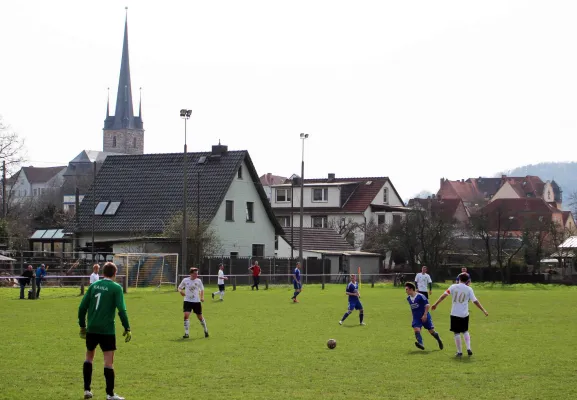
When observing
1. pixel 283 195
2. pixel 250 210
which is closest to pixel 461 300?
pixel 250 210

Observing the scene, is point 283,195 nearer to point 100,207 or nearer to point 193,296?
point 100,207

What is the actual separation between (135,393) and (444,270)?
59636mm

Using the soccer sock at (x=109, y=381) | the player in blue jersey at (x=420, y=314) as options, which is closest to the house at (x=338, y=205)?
the player in blue jersey at (x=420, y=314)

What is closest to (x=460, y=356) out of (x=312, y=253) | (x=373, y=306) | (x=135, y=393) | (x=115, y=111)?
(x=135, y=393)

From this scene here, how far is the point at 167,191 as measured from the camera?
61.9 m

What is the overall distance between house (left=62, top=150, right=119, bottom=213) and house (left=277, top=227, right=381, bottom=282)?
6312cm

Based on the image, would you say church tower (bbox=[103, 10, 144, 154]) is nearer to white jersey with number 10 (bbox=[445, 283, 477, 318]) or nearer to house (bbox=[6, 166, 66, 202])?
house (bbox=[6, 166, 66, 202])

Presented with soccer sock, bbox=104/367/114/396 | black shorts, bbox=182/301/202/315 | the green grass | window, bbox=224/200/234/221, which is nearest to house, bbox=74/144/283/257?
window, bbox=224/200/234/221

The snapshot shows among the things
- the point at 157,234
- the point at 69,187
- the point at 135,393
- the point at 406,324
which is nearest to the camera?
the point at 135,393

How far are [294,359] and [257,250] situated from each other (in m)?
48.1

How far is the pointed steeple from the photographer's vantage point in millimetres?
170425

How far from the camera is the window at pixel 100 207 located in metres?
61.9

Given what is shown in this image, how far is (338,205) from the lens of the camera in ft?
293

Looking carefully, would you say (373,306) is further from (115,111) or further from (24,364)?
(115,111)
